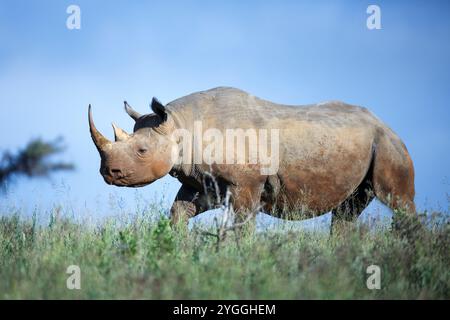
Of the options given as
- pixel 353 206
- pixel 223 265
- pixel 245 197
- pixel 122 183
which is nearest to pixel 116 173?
pixel 122 183

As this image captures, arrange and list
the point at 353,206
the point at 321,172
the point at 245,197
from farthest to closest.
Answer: the point at 353,206
the point at 321,172
the point at 245,197

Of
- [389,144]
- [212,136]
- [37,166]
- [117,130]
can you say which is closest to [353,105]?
[389,144]

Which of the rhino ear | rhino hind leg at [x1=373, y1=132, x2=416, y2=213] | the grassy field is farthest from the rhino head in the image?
rhino hind leg at [x1=373, y1=132, x2=416, y2=213]

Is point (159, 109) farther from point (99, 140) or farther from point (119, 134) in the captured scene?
point (99, 140)

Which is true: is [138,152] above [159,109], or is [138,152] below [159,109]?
below

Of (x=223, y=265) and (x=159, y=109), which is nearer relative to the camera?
(x=223, y=265)

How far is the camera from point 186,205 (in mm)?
8852

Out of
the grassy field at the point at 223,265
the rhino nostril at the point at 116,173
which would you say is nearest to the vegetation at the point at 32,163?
the grassy field at the point at 223,265

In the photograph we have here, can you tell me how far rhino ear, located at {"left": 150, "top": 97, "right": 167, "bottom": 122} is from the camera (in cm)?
824

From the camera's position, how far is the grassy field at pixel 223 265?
17.4 ft

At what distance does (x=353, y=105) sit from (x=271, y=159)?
199 cm

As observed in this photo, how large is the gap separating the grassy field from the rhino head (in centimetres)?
74

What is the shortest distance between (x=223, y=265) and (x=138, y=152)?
114 inches

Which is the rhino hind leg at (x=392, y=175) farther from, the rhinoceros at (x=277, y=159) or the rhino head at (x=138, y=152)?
the rhino head at (x=138, y=152)
